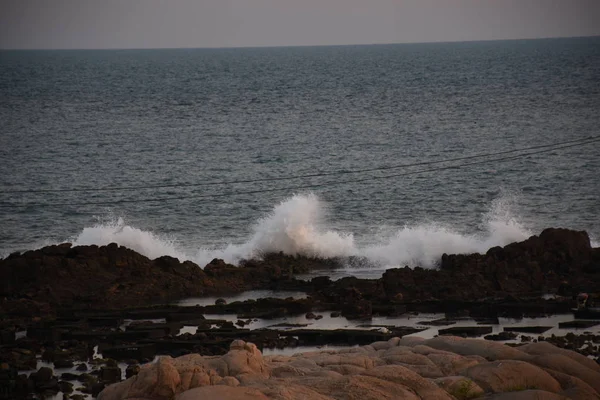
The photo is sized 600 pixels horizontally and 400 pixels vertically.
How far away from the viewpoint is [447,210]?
63.9 m

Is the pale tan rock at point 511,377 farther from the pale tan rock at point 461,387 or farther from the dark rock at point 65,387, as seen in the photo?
the dark rock at point 65,387

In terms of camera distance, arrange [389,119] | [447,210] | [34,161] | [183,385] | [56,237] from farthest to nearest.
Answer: [389,119] → [34,161] → [447,210] → [56,237] → [183,385]

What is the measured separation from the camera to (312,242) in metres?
50.8

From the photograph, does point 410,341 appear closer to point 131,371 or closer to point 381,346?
point 381,346

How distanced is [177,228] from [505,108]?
60.6 meters

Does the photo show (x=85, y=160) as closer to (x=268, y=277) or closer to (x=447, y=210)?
(x=447, y=210)

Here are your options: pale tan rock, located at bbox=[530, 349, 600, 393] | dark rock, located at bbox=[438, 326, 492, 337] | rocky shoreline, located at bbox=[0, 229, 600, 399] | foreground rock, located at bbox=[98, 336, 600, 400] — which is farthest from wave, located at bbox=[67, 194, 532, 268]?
pale tan rock, located at bbox=[530, 349, 600, 393]

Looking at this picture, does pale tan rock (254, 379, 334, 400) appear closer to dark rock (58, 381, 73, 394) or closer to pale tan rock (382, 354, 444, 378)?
pale tan rock (382, 354, 444, 378)

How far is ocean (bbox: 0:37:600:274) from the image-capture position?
5462 centimetres

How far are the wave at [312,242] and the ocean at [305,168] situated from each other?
0.09 meters

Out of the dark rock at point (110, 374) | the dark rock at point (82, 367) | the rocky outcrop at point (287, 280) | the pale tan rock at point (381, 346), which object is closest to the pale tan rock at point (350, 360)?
the pale tan rock at point (381, 346)

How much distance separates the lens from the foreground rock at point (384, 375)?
21.8 meters

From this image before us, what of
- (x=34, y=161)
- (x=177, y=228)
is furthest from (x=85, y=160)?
(x=177, y=228)

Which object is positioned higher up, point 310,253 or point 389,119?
point 389,119
